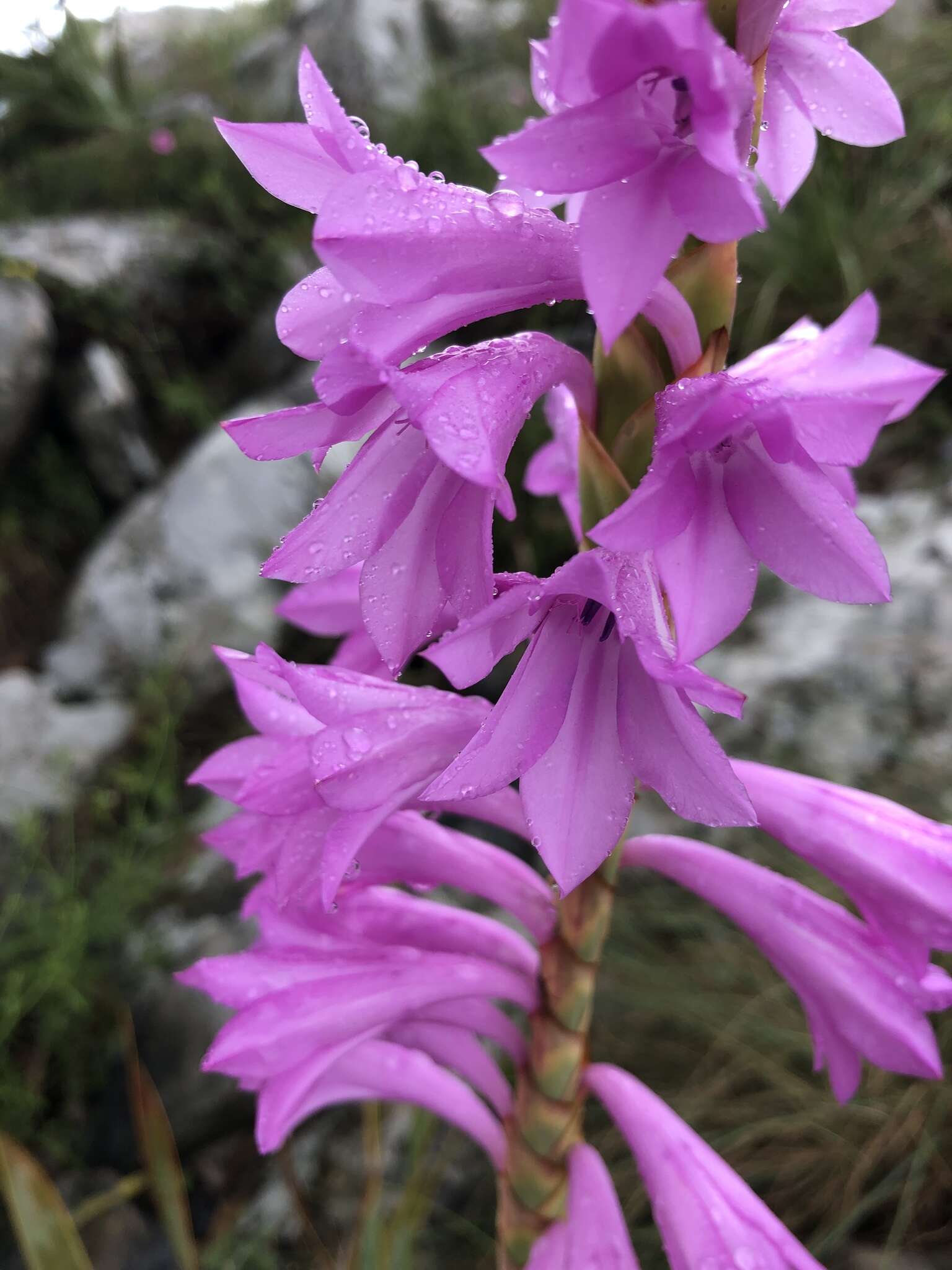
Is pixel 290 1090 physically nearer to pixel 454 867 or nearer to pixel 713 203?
pixel 454 867

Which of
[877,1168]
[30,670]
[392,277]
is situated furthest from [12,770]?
[392,277]

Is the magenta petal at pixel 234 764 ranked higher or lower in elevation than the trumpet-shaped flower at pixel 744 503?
lower

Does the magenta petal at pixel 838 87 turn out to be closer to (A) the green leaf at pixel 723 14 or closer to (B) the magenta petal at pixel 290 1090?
(A) the green leaf at pixel 723 14

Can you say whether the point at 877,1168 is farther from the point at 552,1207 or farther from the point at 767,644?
the point at 552,1207

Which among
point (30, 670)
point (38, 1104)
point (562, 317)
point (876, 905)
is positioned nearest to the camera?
point (876, 905)

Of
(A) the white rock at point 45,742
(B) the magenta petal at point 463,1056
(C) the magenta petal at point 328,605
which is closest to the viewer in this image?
(C) the magenta petal at point 328,605

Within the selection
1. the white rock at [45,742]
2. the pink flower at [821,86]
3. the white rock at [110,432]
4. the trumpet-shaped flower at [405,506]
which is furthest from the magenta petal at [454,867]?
the white rock at [110,432]
